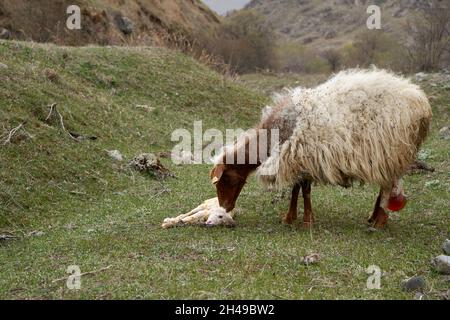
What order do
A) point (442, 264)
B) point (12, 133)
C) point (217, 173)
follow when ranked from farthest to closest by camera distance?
point (12, 133) → point (217, 173) → point (442, 264)

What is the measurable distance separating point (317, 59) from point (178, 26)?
83.5ft

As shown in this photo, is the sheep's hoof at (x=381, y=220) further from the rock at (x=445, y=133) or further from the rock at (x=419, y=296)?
the rock at (x=445, y=133)

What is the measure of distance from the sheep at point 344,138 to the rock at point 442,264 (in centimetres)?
183

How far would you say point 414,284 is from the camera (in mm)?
6168

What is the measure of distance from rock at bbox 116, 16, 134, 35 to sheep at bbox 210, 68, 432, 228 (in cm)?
2549

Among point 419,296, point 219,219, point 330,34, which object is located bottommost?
point 419,296

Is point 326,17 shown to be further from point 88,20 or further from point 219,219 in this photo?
point 219,219

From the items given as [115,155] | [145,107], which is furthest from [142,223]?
[145,107]

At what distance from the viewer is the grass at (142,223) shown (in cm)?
630

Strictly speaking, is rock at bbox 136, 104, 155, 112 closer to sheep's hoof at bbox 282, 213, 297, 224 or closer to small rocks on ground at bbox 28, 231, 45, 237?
small rocks on ground at bbox 28, 231, 45, 237

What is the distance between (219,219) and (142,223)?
123 cm

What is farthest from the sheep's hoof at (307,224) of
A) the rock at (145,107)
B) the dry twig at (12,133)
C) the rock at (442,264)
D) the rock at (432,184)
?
the rock at (145,107)

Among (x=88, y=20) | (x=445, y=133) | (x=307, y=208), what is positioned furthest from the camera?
(x=88, y=20)

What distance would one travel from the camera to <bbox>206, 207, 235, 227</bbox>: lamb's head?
28.8ft
